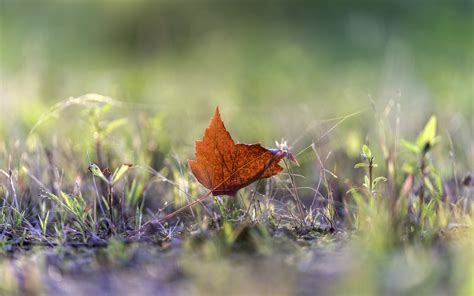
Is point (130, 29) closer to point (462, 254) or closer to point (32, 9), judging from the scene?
point (32, 9)

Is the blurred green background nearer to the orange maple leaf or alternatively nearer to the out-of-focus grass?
the out-of-focus grass

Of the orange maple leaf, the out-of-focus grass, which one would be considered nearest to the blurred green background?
the out-of-focus grass

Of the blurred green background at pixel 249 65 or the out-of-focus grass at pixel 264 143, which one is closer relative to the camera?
the out-of-focus grass at pixel 264 143

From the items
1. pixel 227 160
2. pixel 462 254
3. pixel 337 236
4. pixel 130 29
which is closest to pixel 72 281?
pixel 227 160

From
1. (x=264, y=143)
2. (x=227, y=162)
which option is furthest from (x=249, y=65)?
(x=227, y=162)

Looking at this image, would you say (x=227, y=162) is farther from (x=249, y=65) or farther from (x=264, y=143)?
(x=249, y=65)

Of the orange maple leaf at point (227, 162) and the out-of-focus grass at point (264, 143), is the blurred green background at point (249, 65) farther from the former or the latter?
the orange maple leaf at point (227, 162)

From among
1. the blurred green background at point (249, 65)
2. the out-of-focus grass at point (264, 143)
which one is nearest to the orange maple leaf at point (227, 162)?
the out-of-focus grass at point (264, 143)

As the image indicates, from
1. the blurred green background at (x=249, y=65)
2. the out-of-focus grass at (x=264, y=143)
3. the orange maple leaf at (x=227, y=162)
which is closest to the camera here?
the out-of-focus grass at (x=264, y=143)
